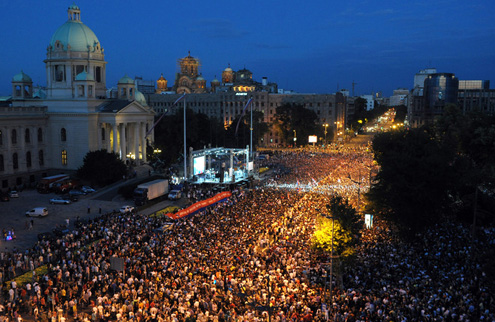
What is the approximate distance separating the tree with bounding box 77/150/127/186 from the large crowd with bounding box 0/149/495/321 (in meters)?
19.1

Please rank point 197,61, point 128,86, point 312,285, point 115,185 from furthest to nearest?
1. point 197,61
2. point 128,86
3. point 115,185
4. point 312,285

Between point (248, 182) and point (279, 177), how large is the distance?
3.98 m

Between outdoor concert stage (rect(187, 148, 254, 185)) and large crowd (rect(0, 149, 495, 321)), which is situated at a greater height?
outdoor concert stage (rect(187, 148, 254, 185))

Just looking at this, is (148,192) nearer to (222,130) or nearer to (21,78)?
(21,78)

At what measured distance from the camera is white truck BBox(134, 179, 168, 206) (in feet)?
151

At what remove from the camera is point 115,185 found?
181 feet

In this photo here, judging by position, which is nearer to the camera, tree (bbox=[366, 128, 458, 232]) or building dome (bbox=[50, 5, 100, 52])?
tree (bbox=[366, 128, 458, 232])

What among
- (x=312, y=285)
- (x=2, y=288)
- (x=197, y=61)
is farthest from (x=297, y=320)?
(x=197, y=61)

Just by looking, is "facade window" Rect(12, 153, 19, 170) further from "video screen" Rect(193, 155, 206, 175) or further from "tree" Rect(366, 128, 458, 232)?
"tree" Rect(366, 128, 458, 232)

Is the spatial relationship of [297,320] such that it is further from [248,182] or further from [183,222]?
[248,182]

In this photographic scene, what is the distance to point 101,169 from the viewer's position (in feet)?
179

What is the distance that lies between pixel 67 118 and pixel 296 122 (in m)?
55.6

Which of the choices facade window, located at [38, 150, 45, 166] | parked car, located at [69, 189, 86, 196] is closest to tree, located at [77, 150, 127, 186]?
parked car, located at [69, 189, 86, 196]

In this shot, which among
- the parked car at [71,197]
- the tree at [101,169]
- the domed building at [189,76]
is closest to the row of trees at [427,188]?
the parked car at [71,197]
